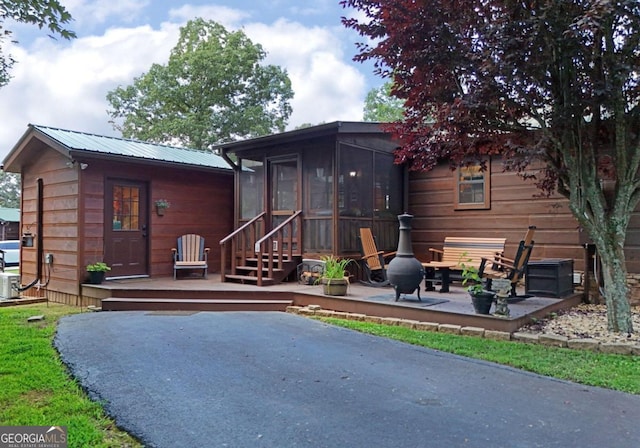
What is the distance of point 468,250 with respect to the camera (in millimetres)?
7621

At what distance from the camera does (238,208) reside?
9.12 metres

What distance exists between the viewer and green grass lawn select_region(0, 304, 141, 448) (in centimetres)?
241

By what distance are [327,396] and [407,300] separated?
9.60 ft

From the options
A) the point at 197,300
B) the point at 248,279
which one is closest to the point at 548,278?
the point at 248,279

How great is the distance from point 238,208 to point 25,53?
4.99 m

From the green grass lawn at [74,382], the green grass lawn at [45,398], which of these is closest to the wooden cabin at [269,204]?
the green grass lawn at [74,382]

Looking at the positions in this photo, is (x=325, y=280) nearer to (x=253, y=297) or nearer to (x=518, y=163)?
(x=253, y=297)

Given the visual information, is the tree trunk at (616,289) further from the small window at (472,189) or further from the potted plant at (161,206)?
the potted plant at (161,206)

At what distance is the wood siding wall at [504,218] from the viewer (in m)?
6.99

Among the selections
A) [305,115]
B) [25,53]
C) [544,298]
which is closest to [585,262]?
[544,298]

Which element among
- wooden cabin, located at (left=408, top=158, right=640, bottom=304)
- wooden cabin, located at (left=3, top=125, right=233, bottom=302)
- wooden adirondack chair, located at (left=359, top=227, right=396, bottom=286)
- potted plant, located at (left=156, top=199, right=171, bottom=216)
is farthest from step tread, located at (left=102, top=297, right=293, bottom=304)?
wooden cabin, located at (left=408, top=158, right=640, bottom=304)

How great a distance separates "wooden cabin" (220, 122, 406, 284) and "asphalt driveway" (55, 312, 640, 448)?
9.82 ft

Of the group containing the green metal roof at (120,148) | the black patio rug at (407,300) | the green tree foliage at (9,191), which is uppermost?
the green tree foliage at (9,191)

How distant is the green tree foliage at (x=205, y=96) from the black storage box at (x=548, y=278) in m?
18.7
